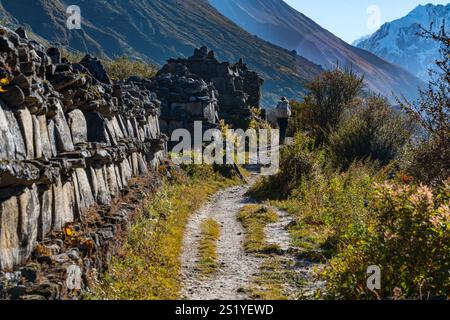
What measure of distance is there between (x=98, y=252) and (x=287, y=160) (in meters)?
12.2

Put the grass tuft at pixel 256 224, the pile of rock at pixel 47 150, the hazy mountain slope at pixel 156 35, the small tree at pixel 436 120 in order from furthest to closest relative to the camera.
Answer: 1. the hazy mountain slope at pixel 156 35
2. the grass tuft at pixel 256 224
3. the small tree at pixel 436 120
4. the pile of rock at pixel 47 150

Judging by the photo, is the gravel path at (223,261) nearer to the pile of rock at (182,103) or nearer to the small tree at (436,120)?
the small tree at (436,120)

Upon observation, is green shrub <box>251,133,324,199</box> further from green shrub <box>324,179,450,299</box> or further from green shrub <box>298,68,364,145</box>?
green shrub <box>324,179,450,299</box>

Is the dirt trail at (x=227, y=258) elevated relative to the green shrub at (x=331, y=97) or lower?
lower

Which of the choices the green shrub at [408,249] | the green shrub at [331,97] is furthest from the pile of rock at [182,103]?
the green shrub at [408,249]

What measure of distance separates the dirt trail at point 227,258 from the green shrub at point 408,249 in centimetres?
194

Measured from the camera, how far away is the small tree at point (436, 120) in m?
11.3

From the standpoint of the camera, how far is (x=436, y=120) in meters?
11.9

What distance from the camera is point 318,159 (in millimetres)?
19047

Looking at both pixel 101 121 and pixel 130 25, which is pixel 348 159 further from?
pixel 130 25

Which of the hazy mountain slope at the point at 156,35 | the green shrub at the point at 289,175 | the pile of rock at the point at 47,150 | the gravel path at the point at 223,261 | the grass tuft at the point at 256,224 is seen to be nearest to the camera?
the pile of rock at the point at 47,150

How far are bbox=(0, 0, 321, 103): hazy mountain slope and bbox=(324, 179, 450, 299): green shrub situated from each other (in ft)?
422

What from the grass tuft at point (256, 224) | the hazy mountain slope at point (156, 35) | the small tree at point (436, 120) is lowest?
the grass tuft at point (256, 224)
